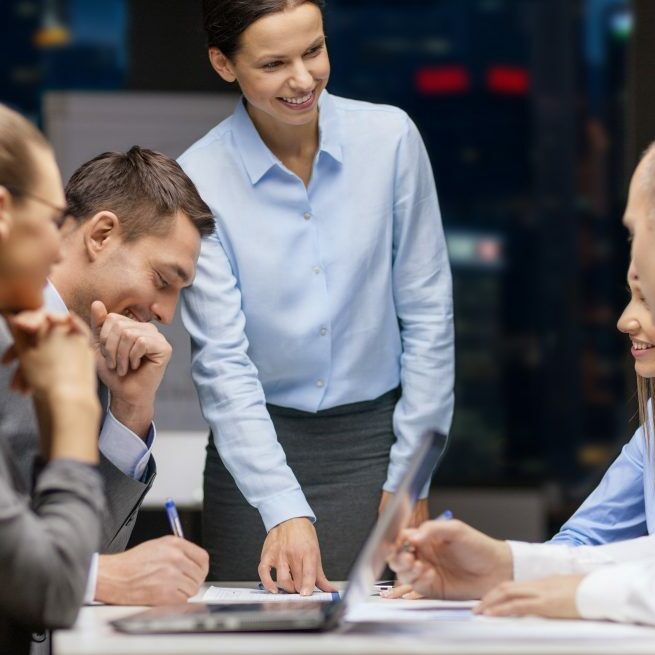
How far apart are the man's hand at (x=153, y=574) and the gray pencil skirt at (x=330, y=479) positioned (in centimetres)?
84

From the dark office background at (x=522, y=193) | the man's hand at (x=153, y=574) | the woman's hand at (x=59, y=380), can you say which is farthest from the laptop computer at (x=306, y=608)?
the dark office background at (x=522, y=193)

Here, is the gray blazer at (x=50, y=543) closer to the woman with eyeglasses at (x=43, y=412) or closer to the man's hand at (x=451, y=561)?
the woman with eyeglasses at (x=43, y=412)

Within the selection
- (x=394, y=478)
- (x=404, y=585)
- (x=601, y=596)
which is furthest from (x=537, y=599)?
(x=394, y=478)

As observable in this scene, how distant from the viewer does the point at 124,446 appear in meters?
2.48

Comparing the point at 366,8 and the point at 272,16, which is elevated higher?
the point at 366,8

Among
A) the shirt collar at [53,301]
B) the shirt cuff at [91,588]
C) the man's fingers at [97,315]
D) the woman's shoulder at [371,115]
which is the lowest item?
the shirt cuff at [91,588]

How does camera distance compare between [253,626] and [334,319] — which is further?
[334,319]

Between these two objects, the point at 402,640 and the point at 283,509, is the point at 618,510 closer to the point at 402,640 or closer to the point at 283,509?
the point at 283,509

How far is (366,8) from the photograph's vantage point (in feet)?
32.7

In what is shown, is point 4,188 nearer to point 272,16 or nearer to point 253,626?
point 253,626

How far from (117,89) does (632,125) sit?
221 centimetres

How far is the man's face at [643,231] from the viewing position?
2.15 metres

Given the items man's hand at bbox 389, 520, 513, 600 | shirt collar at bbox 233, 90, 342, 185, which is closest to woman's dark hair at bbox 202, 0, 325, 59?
shirt collar at bbox 233, 90, 342, 185

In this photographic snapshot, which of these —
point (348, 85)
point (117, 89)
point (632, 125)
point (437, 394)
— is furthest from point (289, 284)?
point (348, 85)
